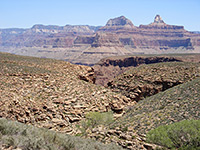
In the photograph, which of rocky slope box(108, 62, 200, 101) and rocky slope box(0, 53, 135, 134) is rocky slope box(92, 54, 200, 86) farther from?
rocky slope box(0, 53, 135, 134)

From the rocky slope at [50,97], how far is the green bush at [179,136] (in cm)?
852

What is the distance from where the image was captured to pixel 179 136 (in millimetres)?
16500

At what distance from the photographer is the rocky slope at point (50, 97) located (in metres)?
24.1

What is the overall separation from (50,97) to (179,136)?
15.8 meters

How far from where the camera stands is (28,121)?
2373cm

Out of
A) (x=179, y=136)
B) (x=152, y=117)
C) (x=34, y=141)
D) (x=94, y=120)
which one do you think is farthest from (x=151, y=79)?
(x=34, y=141)

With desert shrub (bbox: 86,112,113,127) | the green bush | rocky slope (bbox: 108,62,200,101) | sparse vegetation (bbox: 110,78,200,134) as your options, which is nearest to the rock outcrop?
rocky slope (bbox: 108,62,200,101)

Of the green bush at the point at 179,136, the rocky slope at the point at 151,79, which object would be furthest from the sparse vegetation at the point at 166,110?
the rocky slope at the point at 151,79

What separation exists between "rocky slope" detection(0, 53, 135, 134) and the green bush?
852 cm

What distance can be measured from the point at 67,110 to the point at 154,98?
411 inches

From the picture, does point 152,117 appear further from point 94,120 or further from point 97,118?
point 94,120

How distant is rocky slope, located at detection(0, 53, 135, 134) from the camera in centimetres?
2408

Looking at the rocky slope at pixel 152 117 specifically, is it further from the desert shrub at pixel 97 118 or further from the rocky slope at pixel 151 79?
the rocky slope at pixel 151 79

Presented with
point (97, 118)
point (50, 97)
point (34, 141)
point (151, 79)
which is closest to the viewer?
point (34, 141)
